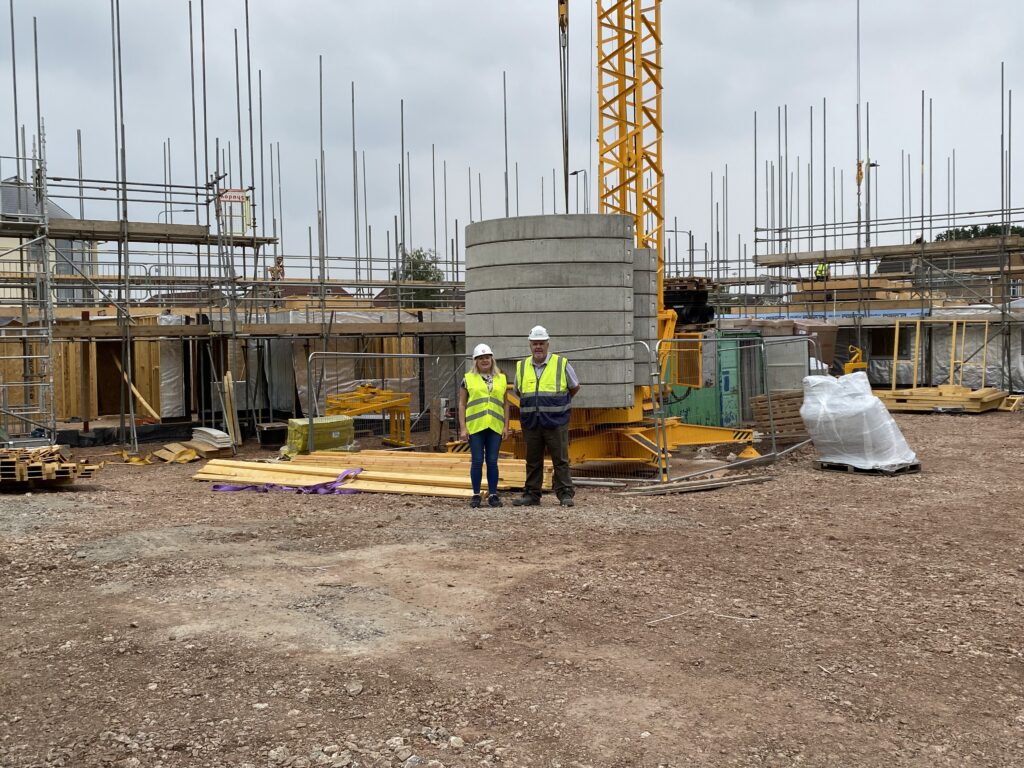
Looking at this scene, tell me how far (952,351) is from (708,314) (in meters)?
6.77

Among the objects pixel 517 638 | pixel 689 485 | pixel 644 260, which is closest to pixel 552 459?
pixel 689 485

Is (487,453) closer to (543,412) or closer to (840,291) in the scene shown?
(543,412)

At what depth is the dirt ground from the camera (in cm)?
400

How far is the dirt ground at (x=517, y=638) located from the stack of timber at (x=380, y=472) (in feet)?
4.11

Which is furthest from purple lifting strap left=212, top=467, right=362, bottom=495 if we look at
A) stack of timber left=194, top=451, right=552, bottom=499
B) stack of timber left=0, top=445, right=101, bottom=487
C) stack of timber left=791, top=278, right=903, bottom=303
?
stack of timber left=791, top=278, right=903, bottom=303

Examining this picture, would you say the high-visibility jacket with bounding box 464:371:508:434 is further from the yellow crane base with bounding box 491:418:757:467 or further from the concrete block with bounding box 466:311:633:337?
the yellow crane base with bounding box 491:418:757:467

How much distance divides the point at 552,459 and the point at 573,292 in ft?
8.40

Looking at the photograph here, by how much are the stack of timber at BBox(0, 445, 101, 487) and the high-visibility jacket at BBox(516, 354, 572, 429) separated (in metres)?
5.77

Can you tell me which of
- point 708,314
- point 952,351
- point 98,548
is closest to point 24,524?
point 98,548

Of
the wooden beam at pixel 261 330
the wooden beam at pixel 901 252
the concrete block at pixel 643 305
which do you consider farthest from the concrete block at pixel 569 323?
the wooden beam at pixel 901 252

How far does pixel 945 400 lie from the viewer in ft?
68.2

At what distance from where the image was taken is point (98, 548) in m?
7.76

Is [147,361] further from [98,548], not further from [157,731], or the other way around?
[157,731]

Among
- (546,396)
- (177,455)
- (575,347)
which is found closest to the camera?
(546,396)
